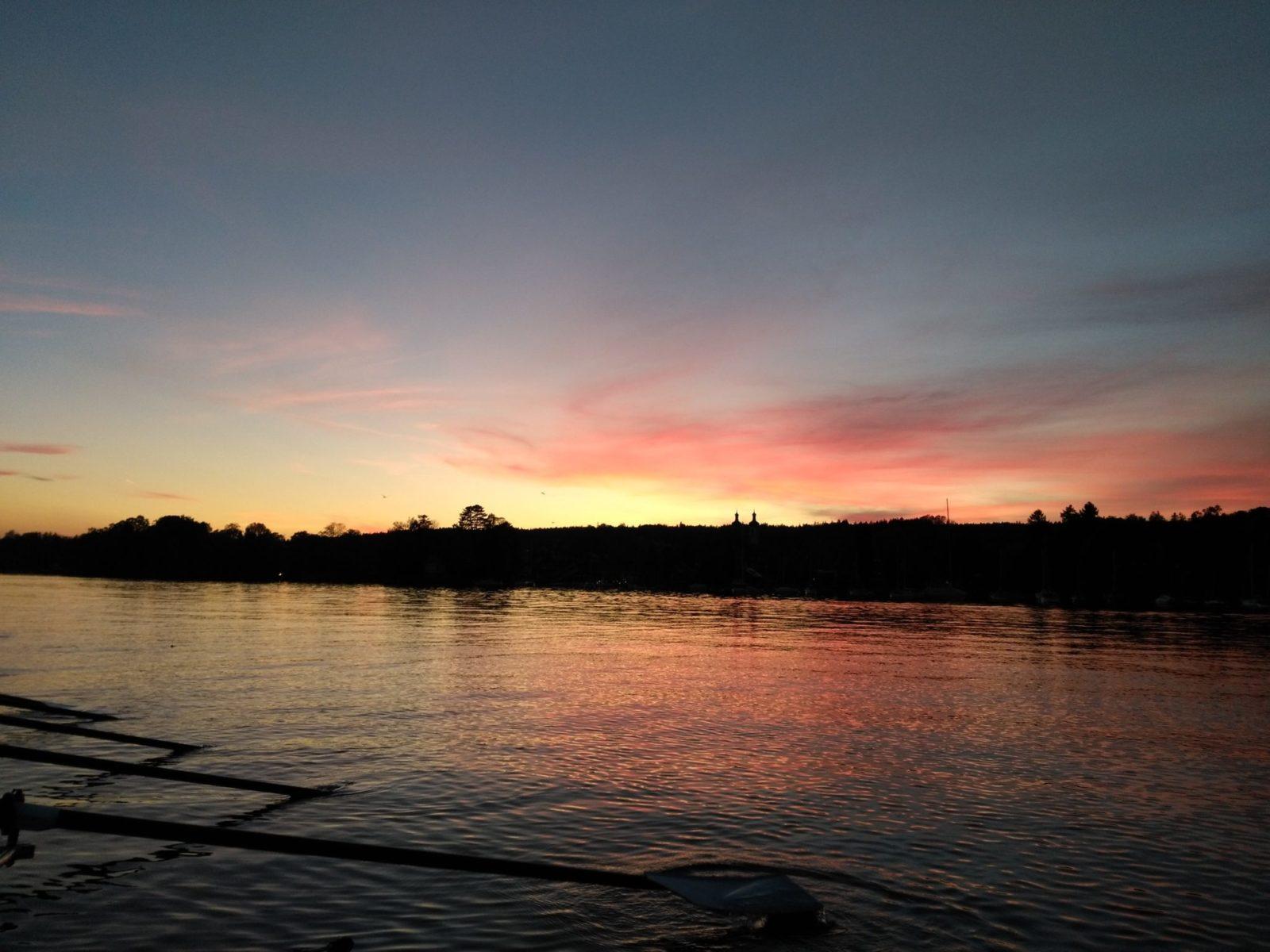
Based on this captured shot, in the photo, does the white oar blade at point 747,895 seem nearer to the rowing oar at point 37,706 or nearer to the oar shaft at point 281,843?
the oar shaft at point 281,843

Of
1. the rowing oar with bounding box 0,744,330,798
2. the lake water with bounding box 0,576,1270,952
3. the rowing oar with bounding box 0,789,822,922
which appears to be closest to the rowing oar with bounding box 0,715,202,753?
the lake water with bounding box 0,576,1270,952

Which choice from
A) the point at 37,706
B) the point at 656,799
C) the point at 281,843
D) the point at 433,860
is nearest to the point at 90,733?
the point at 37,706

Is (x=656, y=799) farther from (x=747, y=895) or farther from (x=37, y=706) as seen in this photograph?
(x=37, y=706)

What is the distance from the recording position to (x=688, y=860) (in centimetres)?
1533

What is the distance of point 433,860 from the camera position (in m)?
12.1

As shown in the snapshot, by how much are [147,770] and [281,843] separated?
7.05m

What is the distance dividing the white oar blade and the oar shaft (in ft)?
3.99

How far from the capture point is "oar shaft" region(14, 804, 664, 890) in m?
11.0

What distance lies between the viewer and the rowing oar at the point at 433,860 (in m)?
11.0

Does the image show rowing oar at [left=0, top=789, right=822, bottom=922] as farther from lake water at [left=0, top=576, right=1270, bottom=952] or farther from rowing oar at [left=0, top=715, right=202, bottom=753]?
rowing oar at [left=0, top=715, right=202, bottom=753]

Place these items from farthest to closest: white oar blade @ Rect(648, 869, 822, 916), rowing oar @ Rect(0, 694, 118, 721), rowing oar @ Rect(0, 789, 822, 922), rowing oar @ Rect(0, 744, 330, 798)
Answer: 1. rowing oar @ Rect(0, 694, 118, 721)
2. rowing oar @ Rect(0, 744, 330, 798)
3. white oar blade @ Rect(648, 869, 822, 916)
4. rowing oar @ Rect(0, 789, 822, 922)

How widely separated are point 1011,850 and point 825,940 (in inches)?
265

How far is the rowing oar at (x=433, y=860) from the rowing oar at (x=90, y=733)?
9895 mm

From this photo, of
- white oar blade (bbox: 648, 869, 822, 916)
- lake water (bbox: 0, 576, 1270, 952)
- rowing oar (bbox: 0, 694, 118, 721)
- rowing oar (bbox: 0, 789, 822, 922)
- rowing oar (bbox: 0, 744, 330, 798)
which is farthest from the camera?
rowing oar (bbox: 0, 694, 118, 721)
